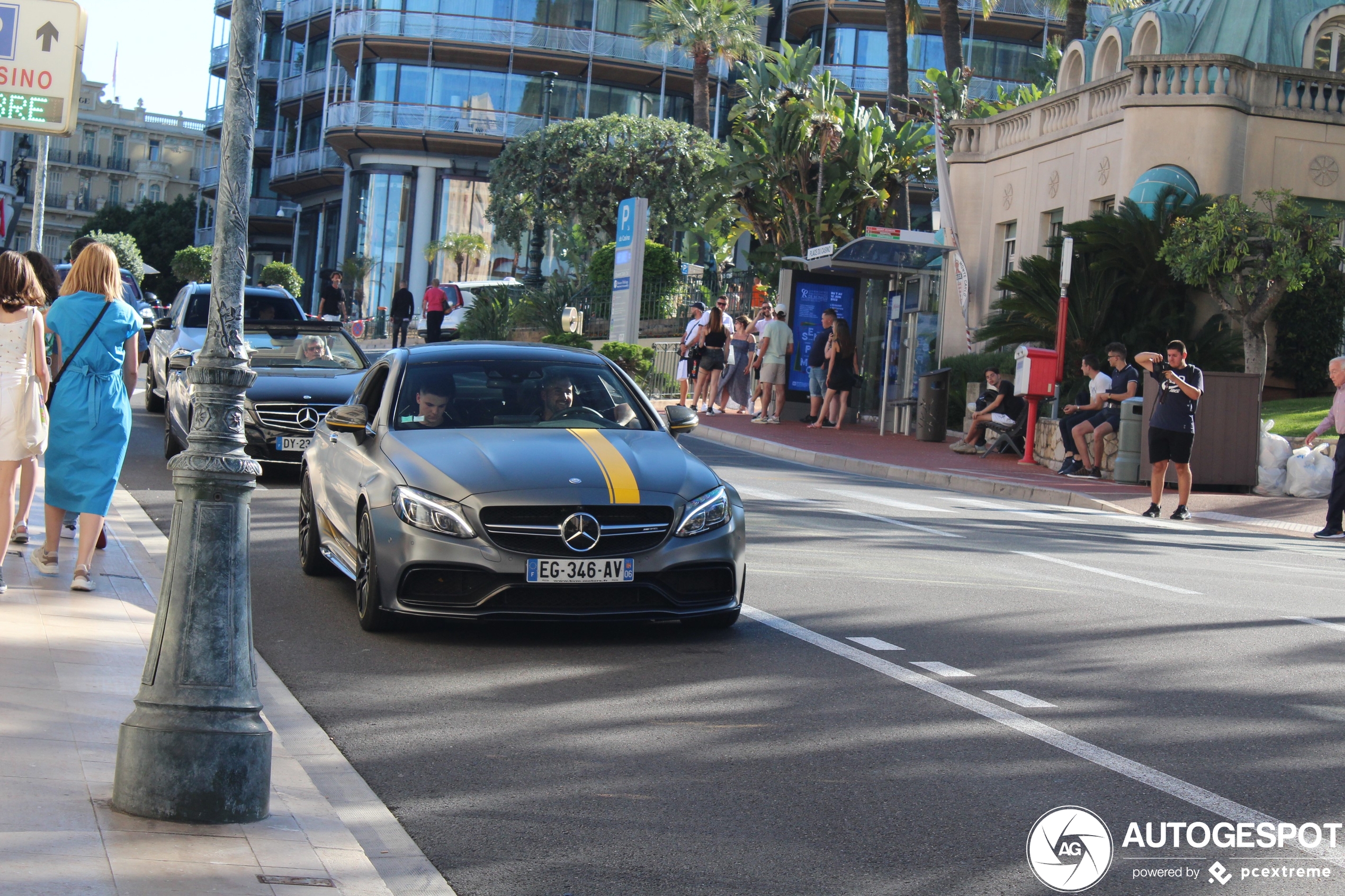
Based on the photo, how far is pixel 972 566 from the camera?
1137 cm

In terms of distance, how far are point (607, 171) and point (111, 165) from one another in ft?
272

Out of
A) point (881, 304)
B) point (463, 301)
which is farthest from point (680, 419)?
point (463, 301)

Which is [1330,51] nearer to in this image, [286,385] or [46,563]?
[286,385]

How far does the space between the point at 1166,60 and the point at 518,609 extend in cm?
2435

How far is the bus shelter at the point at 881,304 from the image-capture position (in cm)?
2841

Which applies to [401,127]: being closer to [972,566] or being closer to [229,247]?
[972,566]

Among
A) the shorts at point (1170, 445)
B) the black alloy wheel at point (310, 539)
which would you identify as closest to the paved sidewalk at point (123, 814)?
the black alloy wheel at point (310, 539)

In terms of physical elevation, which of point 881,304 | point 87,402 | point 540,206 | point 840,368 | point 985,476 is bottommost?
point 985,476

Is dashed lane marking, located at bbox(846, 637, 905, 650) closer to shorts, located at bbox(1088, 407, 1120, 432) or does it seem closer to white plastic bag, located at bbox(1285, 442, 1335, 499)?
shorts, located at bbox(1088, 407, 1120, 432)

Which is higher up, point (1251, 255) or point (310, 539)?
point (1251, 255)

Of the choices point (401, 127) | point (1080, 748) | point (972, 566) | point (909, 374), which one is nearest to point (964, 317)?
point (909, 374)

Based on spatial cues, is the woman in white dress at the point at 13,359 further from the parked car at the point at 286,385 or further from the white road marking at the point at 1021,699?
the parked car at the point at 286,385

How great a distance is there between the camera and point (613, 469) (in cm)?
783

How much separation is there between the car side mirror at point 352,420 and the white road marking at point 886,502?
8.06 m
